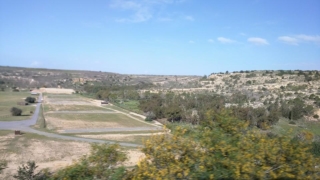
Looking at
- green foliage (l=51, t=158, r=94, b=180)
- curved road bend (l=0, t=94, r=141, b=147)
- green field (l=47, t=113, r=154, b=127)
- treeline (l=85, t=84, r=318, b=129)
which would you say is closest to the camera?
green foliage (l=51, t=158, r=94, b=180)

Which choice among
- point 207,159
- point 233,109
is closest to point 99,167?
point 207,159

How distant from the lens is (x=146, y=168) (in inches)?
306

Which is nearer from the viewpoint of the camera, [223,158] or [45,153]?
[223,158]

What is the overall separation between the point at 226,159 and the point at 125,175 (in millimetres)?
3029

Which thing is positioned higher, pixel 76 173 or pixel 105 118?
pixel 76 173

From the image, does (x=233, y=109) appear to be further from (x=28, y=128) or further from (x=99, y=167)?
(x=99, y=167)

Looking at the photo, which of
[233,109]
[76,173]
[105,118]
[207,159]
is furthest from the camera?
[105,118]

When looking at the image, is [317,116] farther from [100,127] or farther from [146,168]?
[146,168]

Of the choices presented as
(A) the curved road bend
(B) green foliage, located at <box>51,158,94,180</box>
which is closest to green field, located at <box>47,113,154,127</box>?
(A) the curved road bend

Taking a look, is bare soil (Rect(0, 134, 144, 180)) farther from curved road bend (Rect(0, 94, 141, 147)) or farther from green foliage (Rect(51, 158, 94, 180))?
green foliage (Rect(51, 158, 94, 180))

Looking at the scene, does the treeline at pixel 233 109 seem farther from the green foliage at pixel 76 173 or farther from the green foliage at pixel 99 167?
the green foliage at pixel 76 173

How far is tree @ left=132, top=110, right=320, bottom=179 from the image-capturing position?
7531 mm

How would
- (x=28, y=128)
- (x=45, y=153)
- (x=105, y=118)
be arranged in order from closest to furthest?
(x=45, y=153) → (x=28, y=128) → (x=105, y=118)

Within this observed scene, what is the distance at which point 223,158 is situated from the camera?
8203 mm
